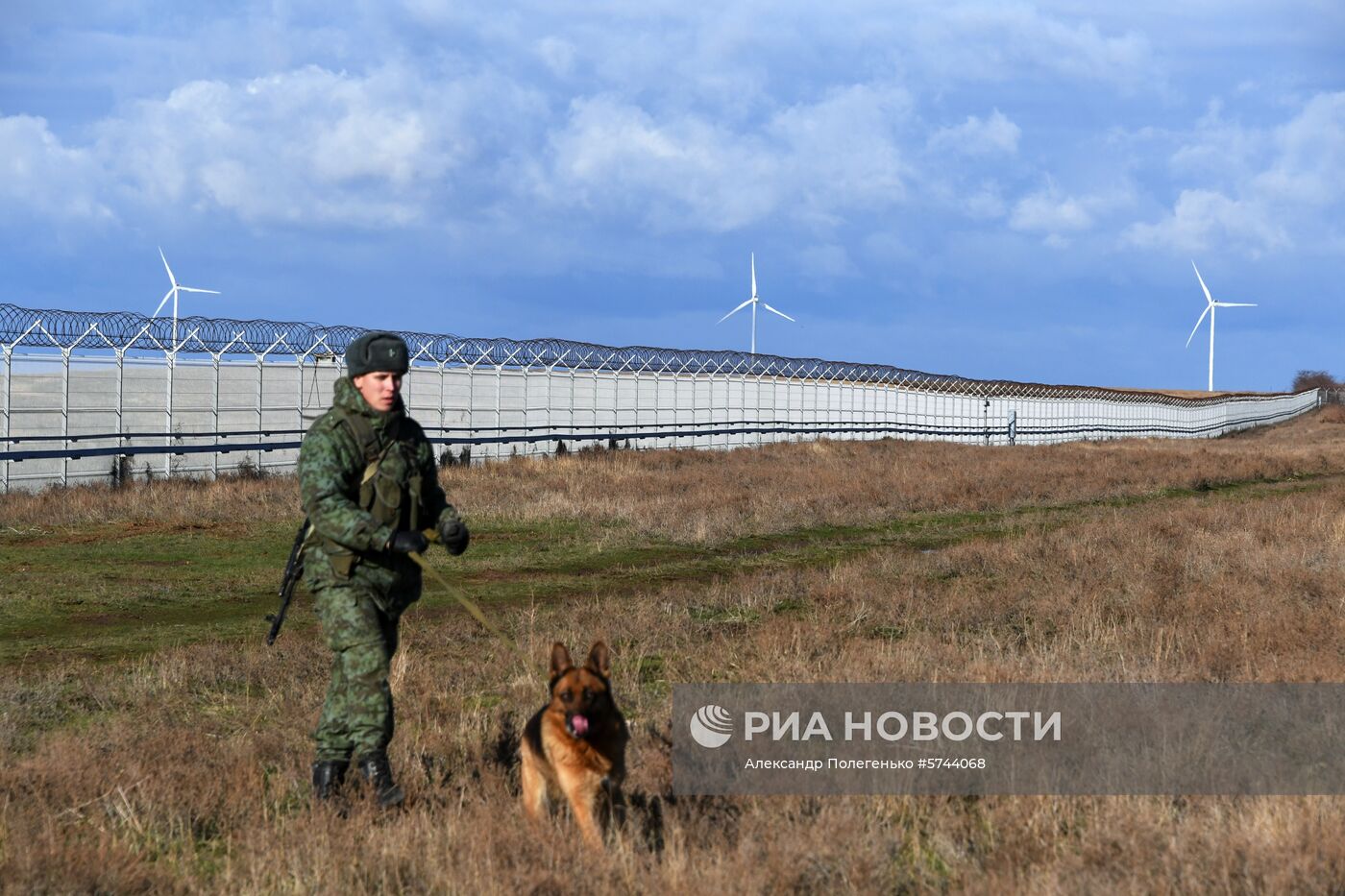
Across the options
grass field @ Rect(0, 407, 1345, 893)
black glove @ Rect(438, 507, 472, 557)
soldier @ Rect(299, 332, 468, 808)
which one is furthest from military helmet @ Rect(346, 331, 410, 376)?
grass field @ Rect(0, 407, 1345, 893)

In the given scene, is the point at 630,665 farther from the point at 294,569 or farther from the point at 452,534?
the point at 452,534

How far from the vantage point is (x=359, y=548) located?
5.68 meters

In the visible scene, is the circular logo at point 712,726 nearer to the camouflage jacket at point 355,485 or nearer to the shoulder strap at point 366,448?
the camouflage jacket at point 355,485

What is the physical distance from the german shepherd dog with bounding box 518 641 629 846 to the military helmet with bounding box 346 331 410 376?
1.45m

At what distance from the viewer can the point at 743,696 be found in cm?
782

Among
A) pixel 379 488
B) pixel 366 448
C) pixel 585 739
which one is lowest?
pixel 585 739

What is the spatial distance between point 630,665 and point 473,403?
31.2 meters

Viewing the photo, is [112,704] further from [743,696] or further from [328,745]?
[743,696]

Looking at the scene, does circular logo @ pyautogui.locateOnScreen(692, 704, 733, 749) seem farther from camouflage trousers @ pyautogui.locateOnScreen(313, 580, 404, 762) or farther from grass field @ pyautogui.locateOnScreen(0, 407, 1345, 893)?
camouflage trousers @ pyautogui.locateOnScreen(313, 580, 404, 762)

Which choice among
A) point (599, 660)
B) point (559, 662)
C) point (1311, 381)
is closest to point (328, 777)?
point (559, 662)

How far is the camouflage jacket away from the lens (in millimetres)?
5789

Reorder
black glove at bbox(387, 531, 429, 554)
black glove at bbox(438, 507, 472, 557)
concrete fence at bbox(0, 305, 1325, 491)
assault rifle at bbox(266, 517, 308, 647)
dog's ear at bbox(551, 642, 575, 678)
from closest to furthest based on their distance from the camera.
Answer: dog's ear at bbox(551, 642, 575, 678), black glove at bbox(387, 531, 429, 554), black glove at bbox(438, 507, 472, 557), assault rifle at bbox(266, 517, 308, 647), concrete fence at bbox(0, 305, 1325, 491)

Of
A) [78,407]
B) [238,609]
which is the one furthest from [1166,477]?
[238,609]

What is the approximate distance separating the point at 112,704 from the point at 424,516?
3.09m
